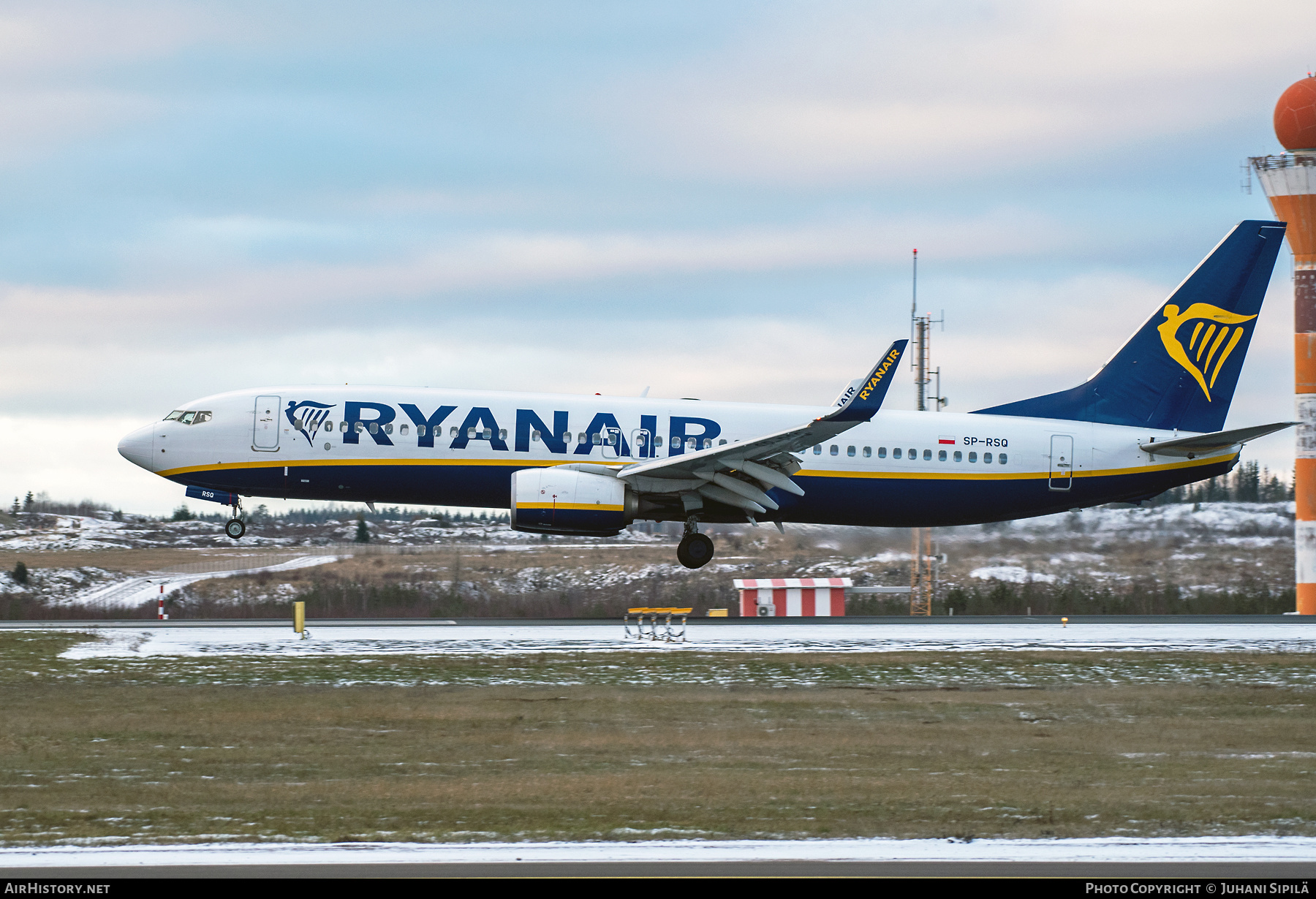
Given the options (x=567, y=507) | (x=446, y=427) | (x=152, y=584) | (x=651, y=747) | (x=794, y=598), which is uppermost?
(x=446, y=427)

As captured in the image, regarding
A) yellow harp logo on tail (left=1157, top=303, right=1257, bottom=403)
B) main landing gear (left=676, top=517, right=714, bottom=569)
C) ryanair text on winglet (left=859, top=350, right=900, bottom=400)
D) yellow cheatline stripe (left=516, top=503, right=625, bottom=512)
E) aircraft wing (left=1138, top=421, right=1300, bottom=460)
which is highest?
yellow harp logo on tail (left=1157, top=303, right=1257, bottom=403)

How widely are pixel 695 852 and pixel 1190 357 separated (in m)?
28.1

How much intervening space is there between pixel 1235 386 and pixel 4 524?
47.8 metres

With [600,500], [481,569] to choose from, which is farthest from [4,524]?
[600,500]

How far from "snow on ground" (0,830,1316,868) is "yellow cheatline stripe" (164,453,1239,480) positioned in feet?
63.0

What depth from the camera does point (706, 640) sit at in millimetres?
24938

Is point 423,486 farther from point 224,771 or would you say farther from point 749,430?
point 224,771

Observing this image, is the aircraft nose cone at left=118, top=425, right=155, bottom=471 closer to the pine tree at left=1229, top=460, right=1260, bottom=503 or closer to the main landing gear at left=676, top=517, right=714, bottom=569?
the main landing gear at left=676, top=517, right=714, bottom=569

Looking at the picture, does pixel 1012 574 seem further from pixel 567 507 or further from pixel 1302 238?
pixel 1302 238

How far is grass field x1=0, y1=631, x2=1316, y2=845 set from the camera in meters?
11.5

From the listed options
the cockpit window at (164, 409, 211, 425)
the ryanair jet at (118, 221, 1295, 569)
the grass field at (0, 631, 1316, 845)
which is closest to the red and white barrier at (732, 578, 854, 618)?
the ryanair jet at (118, 221, 1295, 569)

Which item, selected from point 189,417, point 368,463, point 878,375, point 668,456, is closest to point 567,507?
point 668,456

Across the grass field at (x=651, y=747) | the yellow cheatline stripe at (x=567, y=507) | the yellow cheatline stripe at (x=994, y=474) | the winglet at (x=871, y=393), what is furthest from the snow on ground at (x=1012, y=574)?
the yellow cheatline stripe at (x=567, y=507)

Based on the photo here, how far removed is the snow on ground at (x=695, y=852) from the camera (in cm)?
998
